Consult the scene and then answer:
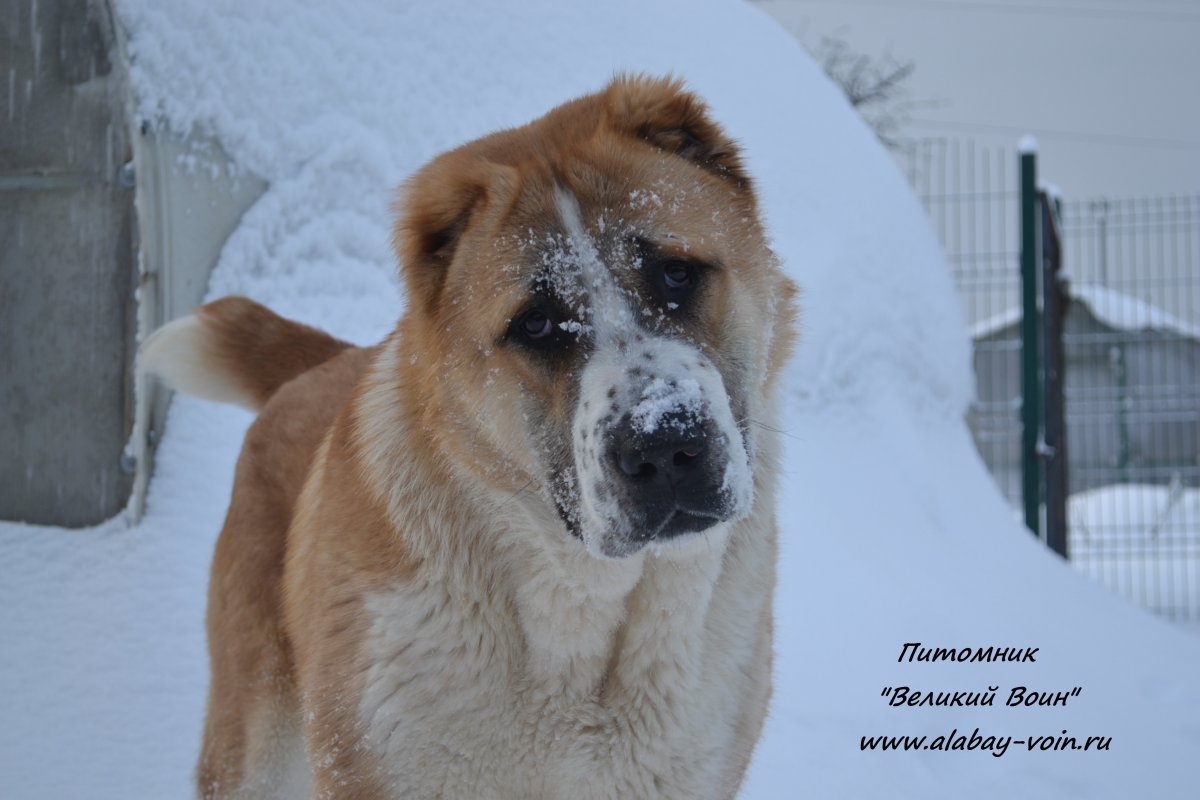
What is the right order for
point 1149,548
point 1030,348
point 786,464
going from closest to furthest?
point 786,464 < point 1030,348 < point 1149,548

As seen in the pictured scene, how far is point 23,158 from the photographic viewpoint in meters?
4.61

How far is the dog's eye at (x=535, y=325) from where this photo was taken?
203cm

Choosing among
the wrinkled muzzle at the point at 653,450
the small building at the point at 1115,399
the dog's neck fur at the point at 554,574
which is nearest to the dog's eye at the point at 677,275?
the wrinkled muzzle at the point at 653,450

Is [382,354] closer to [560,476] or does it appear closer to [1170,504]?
[560,476]

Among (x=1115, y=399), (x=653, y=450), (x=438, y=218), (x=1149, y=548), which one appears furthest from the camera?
(x=1115, y=399)

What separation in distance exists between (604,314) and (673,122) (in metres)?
0.57

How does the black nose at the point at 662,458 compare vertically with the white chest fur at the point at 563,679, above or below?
above

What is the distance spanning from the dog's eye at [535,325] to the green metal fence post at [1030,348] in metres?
5.65

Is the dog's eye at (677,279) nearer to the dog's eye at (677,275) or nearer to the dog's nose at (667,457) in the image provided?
the dog's eye at (677,275)

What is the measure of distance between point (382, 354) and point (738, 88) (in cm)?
433

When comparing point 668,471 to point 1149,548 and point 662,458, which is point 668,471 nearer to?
point 662,458

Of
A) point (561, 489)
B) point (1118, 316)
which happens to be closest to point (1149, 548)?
point (1118, 316)

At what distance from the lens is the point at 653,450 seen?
5.74 ft

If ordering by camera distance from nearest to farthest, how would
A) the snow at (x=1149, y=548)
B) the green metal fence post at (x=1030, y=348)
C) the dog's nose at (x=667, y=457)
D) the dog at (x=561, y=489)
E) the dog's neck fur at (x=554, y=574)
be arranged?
the dog's nose at (x=667, y=457), the dog at (x=561, y=489), the dog's neck fur at (x=554, y=574), the green metal fence post at (x=1030, y=348), the snow at (x=1149, y=548)
